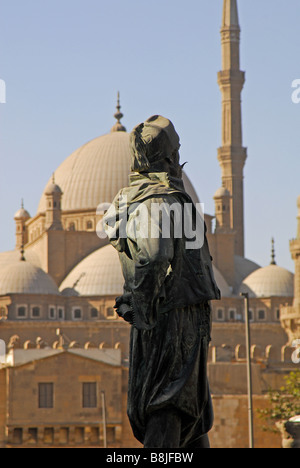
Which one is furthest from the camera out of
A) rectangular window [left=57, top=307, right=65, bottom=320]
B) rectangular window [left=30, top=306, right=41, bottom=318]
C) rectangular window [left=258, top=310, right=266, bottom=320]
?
rectangular window [left=258, top=310, right=266, bottom=320]

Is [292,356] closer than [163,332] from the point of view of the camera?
No

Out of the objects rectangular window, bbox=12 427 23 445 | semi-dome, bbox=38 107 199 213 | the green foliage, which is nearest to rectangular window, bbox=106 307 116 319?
semi-dome, bbox=38 107 199 213

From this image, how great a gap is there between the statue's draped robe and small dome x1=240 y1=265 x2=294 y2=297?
222ft

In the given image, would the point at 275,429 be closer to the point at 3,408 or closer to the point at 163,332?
the point at 3,408

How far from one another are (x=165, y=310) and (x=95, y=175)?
73467 millimetres

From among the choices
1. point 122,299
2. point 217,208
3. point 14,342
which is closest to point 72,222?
point 217,208

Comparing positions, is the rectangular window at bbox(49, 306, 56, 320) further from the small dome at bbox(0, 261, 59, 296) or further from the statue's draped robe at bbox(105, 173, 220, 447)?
the statue's draped robe at bbox(105, 173, 220, 447)

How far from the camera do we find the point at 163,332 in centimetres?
624

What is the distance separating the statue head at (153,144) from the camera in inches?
Result: 261

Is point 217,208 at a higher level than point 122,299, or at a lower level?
higher

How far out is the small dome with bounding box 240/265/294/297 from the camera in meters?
74.5

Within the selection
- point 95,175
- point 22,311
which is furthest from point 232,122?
point 22,311

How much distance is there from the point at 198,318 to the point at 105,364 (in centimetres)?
4882

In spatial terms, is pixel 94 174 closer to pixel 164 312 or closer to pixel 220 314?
pixel 220 314
